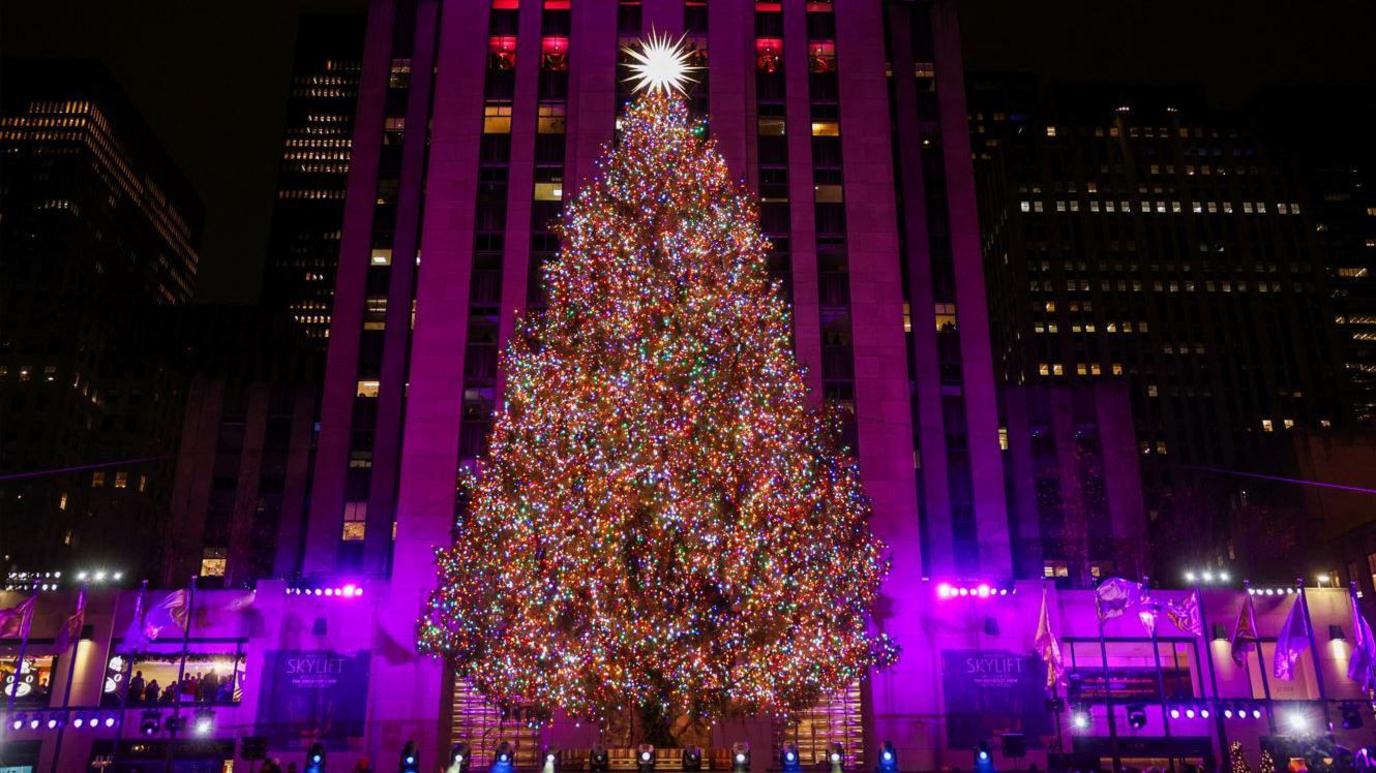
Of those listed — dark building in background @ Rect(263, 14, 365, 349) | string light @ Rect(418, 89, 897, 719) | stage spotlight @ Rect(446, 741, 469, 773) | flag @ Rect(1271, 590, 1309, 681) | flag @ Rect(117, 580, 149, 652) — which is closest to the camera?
stage spotlight @ Rect(446, 741, 469, 773)

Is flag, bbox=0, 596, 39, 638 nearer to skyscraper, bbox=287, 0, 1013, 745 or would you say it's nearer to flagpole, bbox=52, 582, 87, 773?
flagpole, bbox=52, 582, 87, 773

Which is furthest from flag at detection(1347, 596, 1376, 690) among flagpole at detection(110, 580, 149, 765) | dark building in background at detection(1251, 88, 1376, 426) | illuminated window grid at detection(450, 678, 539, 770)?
dark building in background at detection(1251, 88, 1376, 426)

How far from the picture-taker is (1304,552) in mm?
56812

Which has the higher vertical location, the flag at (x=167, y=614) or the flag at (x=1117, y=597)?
the flag at (x=1117, y=597)

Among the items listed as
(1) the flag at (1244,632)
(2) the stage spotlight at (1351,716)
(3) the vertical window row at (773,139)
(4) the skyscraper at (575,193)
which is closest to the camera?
(2) the stage spotlight at (1351,716)

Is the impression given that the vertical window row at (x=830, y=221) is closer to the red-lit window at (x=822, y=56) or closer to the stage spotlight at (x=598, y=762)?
the red-lit window at (x=822, y=56)

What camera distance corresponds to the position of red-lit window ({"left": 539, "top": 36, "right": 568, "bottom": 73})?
48.5 m

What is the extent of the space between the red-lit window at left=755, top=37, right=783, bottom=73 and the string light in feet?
70.3

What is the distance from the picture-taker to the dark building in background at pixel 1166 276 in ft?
372

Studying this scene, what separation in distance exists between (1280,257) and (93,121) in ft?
503

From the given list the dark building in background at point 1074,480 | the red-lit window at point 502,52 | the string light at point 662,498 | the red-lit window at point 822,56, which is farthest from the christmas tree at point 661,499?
the dark building in background at point 1074,480

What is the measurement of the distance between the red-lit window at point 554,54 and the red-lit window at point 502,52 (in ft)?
4.90

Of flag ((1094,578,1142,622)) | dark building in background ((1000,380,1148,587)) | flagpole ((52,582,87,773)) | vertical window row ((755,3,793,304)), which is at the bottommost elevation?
flagpole ((52,582,87,773))

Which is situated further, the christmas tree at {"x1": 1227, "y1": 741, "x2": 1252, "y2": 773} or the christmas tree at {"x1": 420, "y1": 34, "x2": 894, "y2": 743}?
the christmas tree at {"x1": 1227, "y1": 741, "x2": 1252, "y2": 773}
